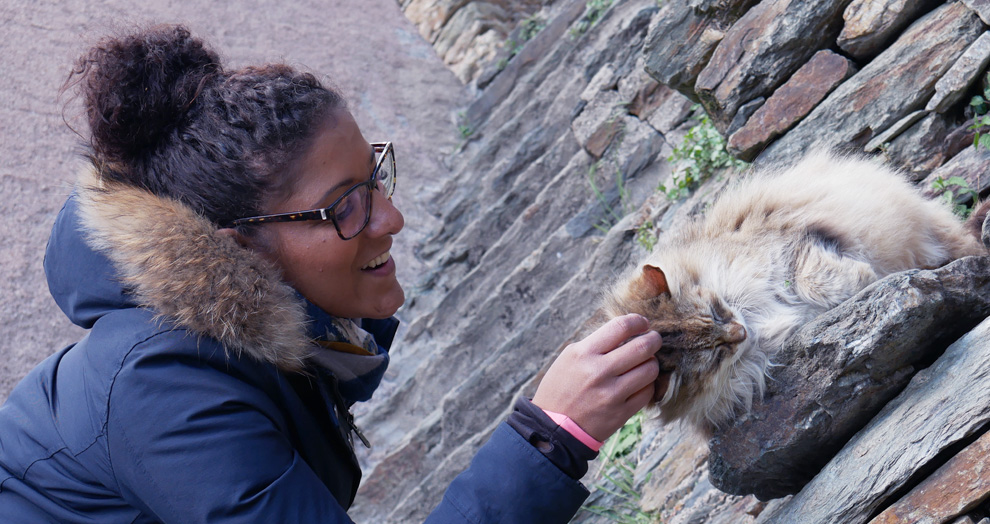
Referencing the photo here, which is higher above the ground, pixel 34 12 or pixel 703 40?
pixel 703 40

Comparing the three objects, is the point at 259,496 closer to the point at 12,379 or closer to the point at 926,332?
the point at 926,332

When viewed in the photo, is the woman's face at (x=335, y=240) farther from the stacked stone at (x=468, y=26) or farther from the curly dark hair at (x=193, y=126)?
the stacked stone at (x=468, y=26)

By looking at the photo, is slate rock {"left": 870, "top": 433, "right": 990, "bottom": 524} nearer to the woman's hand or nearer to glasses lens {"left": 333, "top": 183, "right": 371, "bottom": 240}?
the woman's hand

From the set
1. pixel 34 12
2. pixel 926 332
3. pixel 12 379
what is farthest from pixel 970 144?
pixel 34 12

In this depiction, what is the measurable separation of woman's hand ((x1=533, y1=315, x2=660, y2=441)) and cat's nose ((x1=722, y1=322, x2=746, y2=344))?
0.30 metres

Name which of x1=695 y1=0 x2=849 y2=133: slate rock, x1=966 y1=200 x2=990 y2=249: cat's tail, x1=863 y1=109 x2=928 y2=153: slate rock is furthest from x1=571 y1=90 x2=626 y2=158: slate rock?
x1=966 y1=200 x2=990 y2=249: cat's tail

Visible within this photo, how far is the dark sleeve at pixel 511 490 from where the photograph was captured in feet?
5.95

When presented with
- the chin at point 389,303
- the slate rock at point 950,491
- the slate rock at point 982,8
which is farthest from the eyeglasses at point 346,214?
the slate rock at point 982,8

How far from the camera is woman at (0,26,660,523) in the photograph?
1.81 meters

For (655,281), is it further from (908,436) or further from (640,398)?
(908,436)

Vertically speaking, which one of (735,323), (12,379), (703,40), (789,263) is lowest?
(12,379)

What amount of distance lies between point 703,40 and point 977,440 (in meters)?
2.70

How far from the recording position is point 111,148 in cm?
218

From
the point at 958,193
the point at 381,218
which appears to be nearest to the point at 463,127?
the point at 958,193
